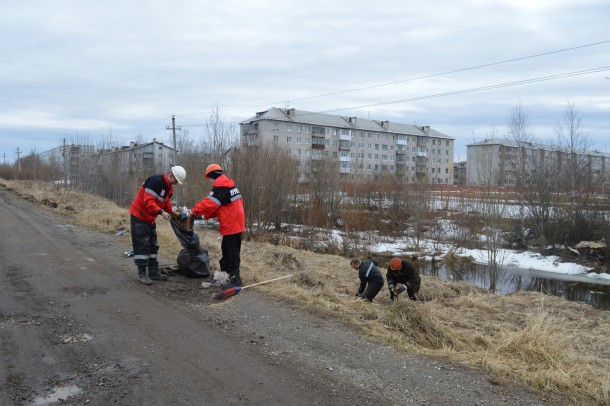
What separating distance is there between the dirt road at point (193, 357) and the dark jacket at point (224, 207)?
3.45 feet

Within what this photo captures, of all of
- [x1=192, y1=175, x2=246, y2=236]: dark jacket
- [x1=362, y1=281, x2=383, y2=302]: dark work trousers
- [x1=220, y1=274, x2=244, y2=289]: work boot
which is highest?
[x1=192, y1=175, x2=246, y2=236]: dark jacket

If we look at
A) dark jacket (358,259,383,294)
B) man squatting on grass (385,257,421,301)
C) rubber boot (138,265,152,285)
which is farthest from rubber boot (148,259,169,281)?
man squatting on grass (385,257,421,301)

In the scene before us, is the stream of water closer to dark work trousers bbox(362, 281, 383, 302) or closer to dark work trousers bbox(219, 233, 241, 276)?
dark work trousers bbox(362, 281, 383, 302)

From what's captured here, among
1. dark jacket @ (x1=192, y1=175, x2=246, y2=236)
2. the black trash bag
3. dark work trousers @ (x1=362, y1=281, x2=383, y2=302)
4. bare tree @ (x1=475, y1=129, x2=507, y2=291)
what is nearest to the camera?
dark jacket @ (x1=192, y1=175, x2=246, y2=236)

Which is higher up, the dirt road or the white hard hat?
the white hard hat

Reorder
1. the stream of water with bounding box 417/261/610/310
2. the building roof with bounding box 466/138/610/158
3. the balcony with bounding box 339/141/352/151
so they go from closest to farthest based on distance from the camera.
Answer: the stream of water with bounding box 417/261/610/310 → the building roof with bounding box 466/138/610/158 → the balcony with bounding box 339/141/352/151

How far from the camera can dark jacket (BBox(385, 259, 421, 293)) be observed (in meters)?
10.6

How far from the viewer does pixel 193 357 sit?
14.5 ft

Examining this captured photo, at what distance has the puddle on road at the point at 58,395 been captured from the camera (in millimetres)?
3487

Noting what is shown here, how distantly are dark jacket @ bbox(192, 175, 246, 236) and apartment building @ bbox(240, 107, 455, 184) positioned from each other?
6539cm

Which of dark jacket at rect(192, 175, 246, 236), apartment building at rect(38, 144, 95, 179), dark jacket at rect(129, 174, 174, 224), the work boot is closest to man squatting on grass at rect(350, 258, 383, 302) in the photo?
the work boot

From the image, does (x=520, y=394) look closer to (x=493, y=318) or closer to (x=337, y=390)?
(x=337, y=390)

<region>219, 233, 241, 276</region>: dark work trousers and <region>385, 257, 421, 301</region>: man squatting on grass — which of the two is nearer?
<region>219, 233, 241, 276</region>: dark work trousers

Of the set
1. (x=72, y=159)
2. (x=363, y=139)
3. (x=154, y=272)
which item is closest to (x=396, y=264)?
(x=154, y=272)
